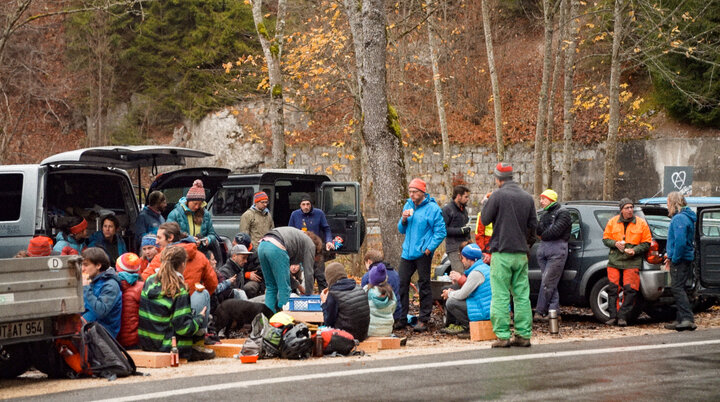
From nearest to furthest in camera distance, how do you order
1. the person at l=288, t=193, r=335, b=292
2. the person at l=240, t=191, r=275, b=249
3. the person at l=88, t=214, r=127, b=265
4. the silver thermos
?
the silver thermos → the person at l=88, t=214, r=127, b=265 → the person at l=240, t=191, r=275, b=249 → the person at l=288, t=193, r=335, b=292

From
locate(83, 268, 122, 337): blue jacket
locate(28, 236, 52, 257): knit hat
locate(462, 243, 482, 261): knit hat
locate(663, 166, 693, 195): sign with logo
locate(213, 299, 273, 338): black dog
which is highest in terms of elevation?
locate(663, 166, 693, 195): sign with logo

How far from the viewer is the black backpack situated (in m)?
8.48

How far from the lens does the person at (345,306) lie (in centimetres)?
1011

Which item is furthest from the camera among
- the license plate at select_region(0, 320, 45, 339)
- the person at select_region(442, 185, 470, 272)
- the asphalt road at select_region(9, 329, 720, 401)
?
the person at select_region(442, 185, 470, 272)

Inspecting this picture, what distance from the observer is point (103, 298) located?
30.1 ft

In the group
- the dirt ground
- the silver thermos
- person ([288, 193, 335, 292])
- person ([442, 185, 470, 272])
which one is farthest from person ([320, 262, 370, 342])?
person ([288, 193, 335, 292])

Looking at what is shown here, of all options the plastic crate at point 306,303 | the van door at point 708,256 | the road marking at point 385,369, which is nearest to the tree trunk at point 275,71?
the plastic crate at point 306,303

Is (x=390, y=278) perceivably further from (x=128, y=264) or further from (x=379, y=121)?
(x=128, y=264)

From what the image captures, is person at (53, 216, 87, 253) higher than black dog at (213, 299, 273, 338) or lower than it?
higher

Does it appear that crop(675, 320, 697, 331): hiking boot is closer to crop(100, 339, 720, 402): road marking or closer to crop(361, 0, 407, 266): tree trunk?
crop(100, 339, 720, 402): road marking

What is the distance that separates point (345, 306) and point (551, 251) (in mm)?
3895

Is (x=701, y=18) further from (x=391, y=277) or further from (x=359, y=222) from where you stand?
(x=391, y=277)

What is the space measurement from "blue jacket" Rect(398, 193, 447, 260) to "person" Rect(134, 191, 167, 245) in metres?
3.76

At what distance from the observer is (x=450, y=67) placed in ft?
127
